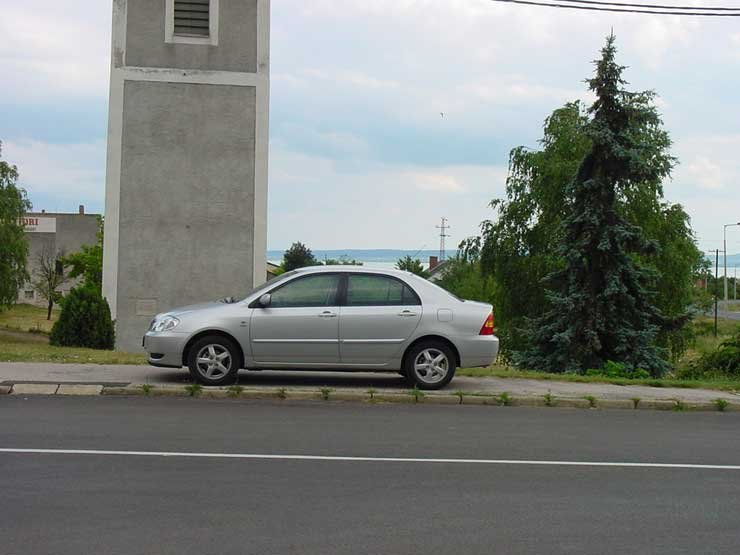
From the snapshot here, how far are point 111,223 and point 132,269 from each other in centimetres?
142

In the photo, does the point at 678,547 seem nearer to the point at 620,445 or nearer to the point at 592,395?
the point at 620,445

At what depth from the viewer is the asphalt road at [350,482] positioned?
588cm

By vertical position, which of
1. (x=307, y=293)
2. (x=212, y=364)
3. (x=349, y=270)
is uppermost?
(x=349, y=270)

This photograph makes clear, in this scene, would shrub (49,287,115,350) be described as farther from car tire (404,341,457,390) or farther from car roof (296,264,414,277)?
car tire (404,341,457,390)

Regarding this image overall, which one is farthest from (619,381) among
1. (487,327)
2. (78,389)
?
(78,389)

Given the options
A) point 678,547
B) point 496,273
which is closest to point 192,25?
point 496,273

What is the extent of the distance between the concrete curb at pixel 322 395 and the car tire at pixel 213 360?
286 millimetres

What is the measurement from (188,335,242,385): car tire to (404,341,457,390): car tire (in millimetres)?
2251

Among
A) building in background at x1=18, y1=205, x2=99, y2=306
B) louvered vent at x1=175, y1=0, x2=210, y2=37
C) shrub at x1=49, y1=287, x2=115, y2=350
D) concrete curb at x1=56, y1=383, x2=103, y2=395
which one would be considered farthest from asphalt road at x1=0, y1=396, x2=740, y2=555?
building in background at x1=18, y1=205, x2=99, y2=306

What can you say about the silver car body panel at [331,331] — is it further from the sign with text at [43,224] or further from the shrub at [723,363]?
the sign with text at [43,224]

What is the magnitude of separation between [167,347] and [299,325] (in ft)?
5.54

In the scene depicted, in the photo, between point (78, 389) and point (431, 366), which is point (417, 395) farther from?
point (78, 389)

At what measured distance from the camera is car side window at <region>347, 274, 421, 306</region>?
1277 centimetres

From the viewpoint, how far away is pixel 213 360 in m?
12.4
